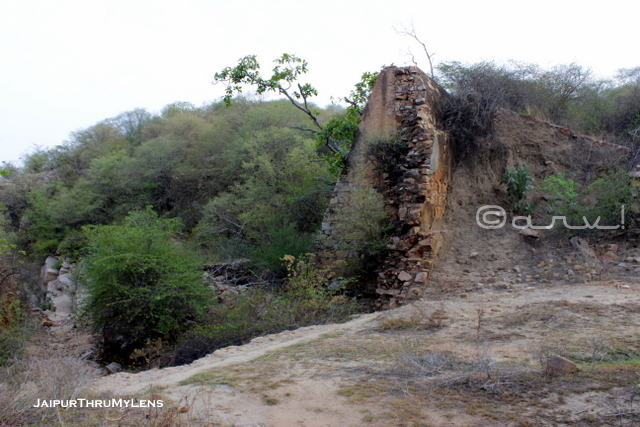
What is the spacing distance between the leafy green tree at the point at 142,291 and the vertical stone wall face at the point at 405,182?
2818 mm

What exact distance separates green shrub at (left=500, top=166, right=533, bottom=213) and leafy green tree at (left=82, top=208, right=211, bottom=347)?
6.43 meters

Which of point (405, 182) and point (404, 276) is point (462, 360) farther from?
point (405, 182)

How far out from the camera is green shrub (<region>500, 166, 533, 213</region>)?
10102 millimetres

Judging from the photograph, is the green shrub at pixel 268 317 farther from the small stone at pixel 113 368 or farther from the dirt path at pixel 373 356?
the small stone at pixel 113 368

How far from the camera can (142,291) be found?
892 centimetres

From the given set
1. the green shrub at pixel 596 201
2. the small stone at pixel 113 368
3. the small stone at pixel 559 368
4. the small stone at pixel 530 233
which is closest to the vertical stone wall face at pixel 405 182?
the small stone at pixel 530 233

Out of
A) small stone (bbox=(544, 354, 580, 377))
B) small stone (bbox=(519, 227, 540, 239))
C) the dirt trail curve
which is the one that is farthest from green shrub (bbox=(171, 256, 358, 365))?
small stone (bbox=(544, 354, 580, 377))

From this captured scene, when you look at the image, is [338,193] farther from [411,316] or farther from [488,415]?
[488,415]

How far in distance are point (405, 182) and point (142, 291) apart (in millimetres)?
5293

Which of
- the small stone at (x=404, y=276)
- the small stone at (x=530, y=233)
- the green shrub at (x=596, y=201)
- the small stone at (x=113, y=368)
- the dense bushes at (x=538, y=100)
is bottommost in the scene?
the small stone at (x=113, y=368)

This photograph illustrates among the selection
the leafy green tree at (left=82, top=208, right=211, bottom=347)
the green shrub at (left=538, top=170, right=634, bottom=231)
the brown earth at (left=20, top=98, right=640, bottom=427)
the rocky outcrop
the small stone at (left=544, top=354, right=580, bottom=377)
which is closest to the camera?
the brown earth at (left=20, top=98, right=640, bottom=427)

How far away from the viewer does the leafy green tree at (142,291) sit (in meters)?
8.85

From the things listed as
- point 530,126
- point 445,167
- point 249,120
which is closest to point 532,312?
point 445,167

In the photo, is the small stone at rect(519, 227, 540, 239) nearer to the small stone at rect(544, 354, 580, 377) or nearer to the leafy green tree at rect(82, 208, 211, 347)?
the small stone at rect(544, 354, 580, 377)
